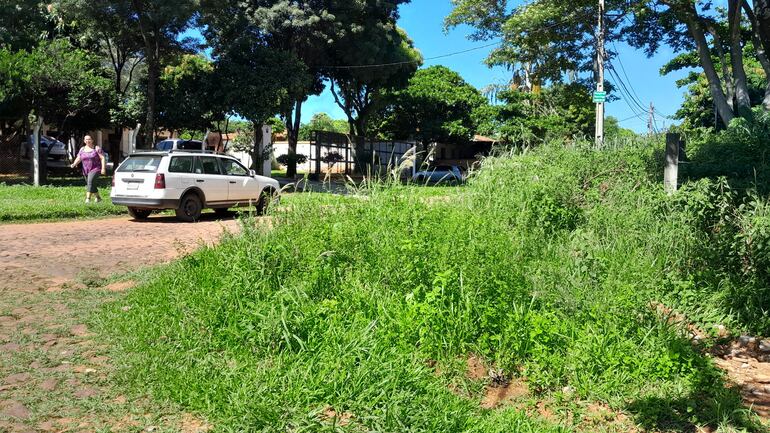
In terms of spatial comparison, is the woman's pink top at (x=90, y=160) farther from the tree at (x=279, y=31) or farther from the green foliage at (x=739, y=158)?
the green foliage at (x=739, y=158)

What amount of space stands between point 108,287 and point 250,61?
18567mm

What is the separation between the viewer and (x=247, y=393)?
3947 mm

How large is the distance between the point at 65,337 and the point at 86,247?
4965 mm

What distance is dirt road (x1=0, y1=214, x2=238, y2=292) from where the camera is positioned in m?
7.76

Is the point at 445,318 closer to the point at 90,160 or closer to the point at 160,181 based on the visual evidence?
the point at 160,181

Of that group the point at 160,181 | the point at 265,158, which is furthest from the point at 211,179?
the point at 265,158

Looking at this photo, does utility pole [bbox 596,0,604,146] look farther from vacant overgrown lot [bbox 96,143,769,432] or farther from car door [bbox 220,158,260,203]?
vacant overgrown lot [bbox 96,143,769,432]

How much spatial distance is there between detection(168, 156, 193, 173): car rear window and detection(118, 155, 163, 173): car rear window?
272 millimetres

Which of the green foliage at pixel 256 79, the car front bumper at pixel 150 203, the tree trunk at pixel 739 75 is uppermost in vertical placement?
the green foliage at pixel 256 79

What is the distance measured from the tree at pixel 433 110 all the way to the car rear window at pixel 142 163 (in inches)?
1017

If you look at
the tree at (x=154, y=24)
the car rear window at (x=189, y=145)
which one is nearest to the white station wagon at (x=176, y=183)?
the tree at (x=154, y=24)

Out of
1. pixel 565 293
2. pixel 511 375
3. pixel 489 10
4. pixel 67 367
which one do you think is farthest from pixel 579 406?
pixel 489 10

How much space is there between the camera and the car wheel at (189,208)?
13641 millimetres

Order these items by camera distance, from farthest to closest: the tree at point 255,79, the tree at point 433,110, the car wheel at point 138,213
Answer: the tree at point 433,110 → the tree at point 255,79 → the car wheel at point 138,213
